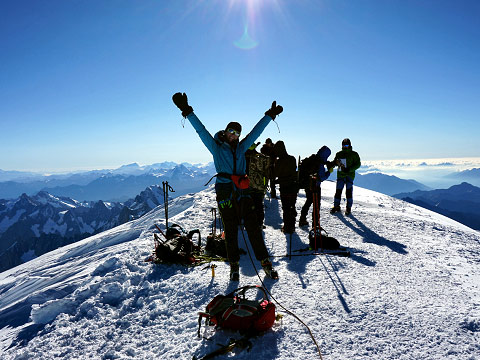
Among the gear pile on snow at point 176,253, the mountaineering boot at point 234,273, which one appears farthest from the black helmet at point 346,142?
the mountaineering boot at point 234,273

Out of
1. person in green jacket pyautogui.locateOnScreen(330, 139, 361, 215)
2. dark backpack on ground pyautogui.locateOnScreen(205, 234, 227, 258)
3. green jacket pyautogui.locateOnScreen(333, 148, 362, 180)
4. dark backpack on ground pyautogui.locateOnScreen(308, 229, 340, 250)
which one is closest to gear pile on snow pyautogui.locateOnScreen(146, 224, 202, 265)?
dark backpack on ground pyautogui.locateOnScreen(205, 234, 227, 258)

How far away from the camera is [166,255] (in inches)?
266

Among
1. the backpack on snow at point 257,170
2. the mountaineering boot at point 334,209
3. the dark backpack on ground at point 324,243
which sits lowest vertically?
the dark backpack on ground at point 324,243

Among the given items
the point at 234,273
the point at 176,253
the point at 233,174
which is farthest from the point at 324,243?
the point at 176,253

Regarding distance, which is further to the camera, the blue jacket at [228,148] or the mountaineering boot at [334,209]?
the mountaineering boot at [334,209]

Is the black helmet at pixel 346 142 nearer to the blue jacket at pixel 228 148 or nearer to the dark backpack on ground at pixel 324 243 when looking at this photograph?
the dark backpack on ground at pixel 324 243

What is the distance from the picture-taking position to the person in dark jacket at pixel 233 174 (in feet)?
16.7

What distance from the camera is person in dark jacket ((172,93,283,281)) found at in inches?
200

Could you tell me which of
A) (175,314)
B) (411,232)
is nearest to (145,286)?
(175,314)

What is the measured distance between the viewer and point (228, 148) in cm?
516

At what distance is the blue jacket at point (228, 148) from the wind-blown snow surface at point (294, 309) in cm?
248

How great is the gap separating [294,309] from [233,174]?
108 inches

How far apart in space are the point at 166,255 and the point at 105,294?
173 centimetres

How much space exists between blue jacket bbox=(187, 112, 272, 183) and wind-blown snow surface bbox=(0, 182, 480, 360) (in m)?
2.48
